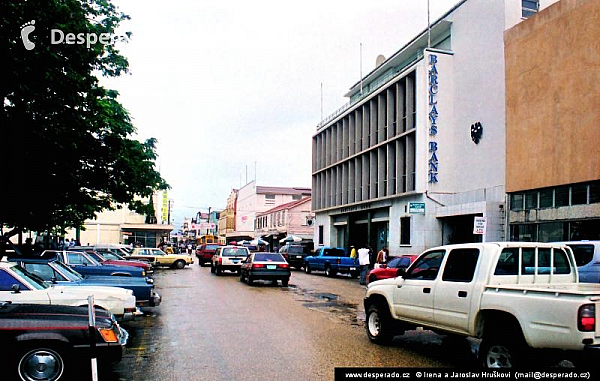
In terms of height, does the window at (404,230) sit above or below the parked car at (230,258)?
above

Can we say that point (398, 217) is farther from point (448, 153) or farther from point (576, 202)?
point (576, 202)

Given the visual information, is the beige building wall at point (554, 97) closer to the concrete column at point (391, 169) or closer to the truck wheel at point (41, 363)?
the concrete column at point (391, 169)

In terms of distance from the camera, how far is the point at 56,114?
15.0 m

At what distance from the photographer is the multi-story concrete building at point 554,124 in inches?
808

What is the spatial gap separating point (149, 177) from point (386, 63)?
79.1 feet

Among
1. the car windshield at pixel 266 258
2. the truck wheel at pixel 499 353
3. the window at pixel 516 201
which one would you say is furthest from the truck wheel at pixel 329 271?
the truck wheel at pixel 499 353

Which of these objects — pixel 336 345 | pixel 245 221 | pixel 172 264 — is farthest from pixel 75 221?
pixel 245 221

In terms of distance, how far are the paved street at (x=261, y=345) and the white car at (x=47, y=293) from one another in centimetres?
81

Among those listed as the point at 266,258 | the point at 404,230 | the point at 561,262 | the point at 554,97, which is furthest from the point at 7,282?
the point at 404,230

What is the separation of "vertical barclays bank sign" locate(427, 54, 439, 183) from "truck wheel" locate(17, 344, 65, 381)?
2872 centimetres

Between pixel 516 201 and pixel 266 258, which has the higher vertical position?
pixel 516 201

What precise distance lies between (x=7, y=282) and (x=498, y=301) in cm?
779

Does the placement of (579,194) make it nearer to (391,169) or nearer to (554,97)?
(554,97)

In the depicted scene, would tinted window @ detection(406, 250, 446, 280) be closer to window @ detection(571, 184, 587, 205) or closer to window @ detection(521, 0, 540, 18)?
window @ detection(571, 184, 587, 205)
